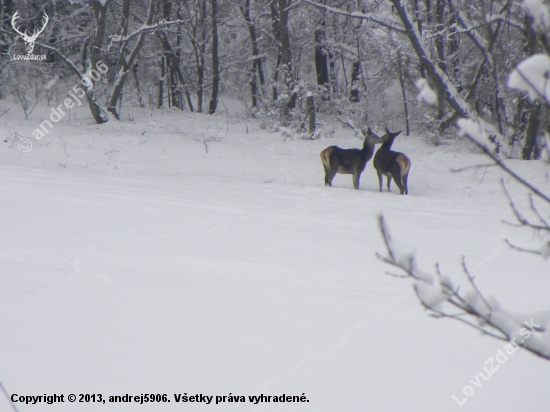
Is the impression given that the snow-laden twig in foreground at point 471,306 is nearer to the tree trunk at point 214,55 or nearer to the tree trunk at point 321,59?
the tree trunk at point 214,55

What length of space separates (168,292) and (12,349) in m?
1.14

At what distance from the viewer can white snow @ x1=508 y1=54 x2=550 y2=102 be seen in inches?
51.5

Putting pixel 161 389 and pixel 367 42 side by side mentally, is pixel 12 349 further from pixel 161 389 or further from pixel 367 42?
pixel 367 42

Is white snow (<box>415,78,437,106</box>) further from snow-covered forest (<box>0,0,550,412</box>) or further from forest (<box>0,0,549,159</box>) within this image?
forest (<box>0,0,549,159</box>)

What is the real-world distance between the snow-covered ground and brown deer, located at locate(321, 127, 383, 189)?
2.62 metres

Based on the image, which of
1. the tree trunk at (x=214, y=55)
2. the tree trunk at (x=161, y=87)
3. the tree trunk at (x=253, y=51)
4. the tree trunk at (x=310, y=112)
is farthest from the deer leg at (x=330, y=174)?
the tree trunk at (x=161, y=87)

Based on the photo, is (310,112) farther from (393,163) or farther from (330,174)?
(393,163)

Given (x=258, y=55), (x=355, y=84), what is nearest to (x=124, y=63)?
(x=258, y=55)

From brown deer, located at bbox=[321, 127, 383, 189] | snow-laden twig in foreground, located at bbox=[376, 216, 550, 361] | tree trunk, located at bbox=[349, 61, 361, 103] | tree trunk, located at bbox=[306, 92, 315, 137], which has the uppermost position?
tree trunk, located at bbox=[349, 61, 361, 103]

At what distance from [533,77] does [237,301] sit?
249 cm

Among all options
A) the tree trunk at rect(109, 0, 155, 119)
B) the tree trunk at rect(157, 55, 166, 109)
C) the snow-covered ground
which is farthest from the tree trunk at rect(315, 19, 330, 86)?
the snow-covered ground

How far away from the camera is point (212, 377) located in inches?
97.2

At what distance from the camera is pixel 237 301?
137 inches

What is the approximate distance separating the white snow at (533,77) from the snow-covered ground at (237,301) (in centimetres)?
150
